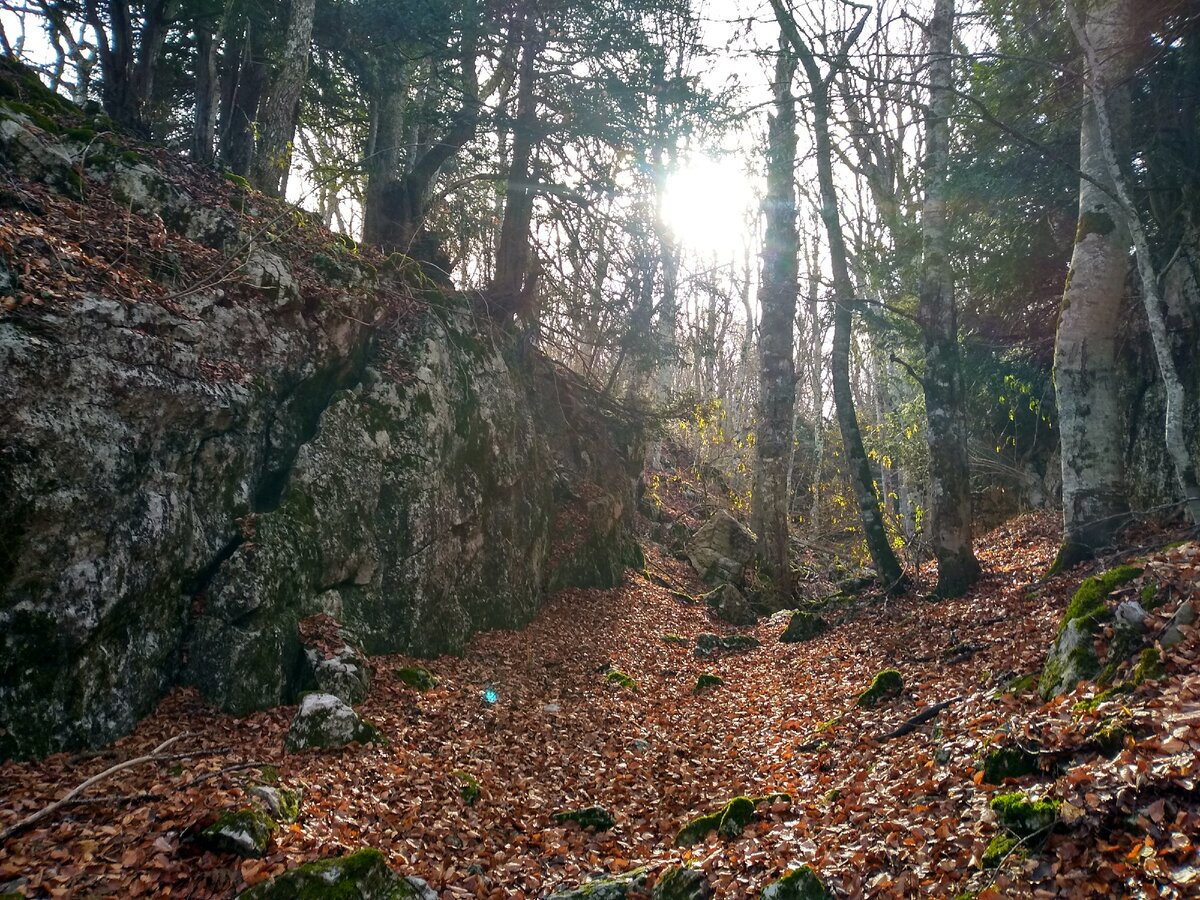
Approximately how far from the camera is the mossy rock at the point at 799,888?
4184 mm

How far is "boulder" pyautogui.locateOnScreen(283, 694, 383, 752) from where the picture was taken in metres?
6.41

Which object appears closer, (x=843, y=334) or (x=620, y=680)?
(x=620, y=680)

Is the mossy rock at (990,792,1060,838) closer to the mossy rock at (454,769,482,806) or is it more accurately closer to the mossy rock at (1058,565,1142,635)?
the mossy rock at (1058,565,1142,635)

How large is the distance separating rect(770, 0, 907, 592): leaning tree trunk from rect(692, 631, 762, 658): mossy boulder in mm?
2698

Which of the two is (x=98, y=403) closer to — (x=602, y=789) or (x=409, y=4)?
(x=602, y=789)

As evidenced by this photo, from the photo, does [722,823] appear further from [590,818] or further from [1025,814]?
[1025,814]

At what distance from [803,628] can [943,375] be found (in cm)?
488

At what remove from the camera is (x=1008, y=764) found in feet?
15.5

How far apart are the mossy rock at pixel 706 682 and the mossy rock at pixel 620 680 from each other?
89 centimetres

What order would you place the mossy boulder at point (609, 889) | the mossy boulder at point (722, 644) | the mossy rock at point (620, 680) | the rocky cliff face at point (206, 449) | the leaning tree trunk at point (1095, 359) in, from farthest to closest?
the mossy boulder at point (722, 644)
the mossy rock at point (620, 680)
the leaning tree trunk at point (1095, 359)
the rocky cliff face at point (206, 449)
the mossy boulder at point (609, 889)

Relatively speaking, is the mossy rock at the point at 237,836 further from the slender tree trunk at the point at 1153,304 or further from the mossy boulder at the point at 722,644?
the slender tree trunk at the point at 1153,304

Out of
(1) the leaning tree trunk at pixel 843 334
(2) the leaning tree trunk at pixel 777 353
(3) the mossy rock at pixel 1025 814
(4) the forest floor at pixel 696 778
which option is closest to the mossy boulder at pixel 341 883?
(4) the forest floor at pixel 696 778

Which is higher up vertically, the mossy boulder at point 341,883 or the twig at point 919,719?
the twig at point 919,719

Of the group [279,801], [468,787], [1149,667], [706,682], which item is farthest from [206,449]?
[1149,667]
